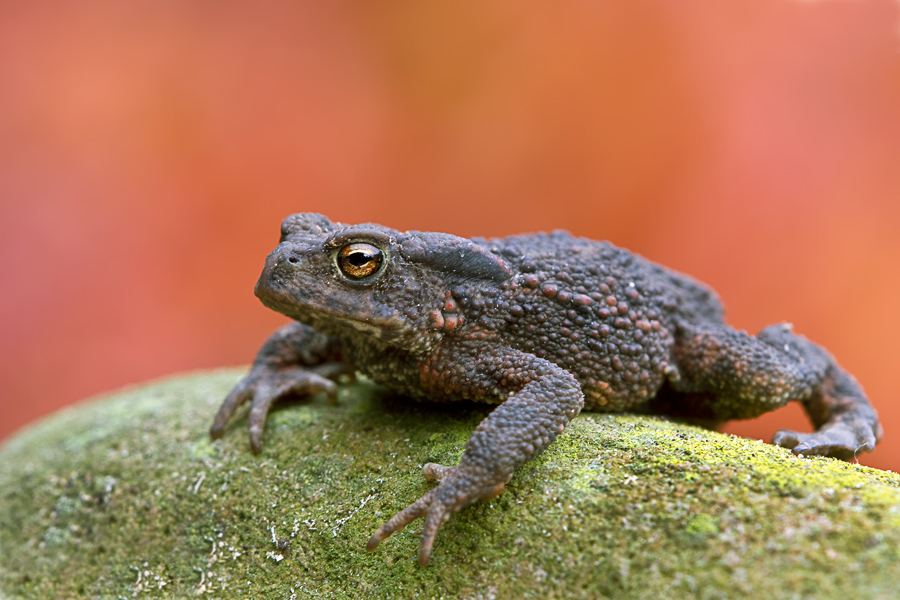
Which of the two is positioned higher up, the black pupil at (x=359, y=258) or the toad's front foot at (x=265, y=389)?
the black pupil at (x=359, y=258)

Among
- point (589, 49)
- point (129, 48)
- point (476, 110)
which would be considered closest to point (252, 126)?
point (129, 48)

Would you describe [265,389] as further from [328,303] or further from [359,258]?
[359,258]

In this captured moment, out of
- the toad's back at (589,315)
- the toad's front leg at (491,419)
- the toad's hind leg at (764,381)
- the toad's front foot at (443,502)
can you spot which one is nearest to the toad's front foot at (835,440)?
the toad's hind leg at (764,381)

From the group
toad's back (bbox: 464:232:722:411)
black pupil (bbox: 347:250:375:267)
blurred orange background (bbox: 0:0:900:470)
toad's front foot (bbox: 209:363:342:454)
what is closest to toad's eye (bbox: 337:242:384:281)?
black pupil (bbox: 347:250:375:267)

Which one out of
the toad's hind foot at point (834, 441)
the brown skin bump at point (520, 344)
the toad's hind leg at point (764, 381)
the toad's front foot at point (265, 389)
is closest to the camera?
the brown skin bump at point (520, 344)

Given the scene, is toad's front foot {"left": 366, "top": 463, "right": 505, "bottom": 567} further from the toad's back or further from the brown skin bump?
the toad's back

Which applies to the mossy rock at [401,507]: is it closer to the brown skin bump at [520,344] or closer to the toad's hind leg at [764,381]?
the brown skin bump at [520,344]

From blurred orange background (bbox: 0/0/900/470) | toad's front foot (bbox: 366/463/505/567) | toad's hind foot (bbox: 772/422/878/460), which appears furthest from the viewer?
blurred orange background (bbox: 0/0/900/470)
